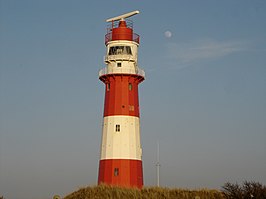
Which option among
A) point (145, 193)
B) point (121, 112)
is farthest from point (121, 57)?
point (145, 193)

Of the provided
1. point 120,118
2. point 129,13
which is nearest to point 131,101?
point 120,118

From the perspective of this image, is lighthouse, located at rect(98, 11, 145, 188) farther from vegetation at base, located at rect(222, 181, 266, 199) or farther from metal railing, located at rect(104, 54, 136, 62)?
vegetation at base, located at rect(222, 181, 266, 199)

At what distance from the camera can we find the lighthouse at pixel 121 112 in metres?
38.9

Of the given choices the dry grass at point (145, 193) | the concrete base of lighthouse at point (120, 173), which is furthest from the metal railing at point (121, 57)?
the dry grass at point (145, 193)

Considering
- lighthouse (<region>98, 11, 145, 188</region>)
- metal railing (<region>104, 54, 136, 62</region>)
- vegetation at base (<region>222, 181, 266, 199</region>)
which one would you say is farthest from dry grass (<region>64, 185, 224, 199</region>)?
metal railing (<region>104, 54, 136, 62</region>)

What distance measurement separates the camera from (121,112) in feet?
130

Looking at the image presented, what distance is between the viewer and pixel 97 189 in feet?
98.0

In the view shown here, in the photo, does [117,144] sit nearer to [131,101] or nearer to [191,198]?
[131,101]

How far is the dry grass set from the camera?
94.1 ft

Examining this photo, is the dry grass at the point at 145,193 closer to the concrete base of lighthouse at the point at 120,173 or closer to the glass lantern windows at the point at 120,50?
the concrete base of lighthouse at the point at 120,173

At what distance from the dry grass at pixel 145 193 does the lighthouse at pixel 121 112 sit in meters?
8.28

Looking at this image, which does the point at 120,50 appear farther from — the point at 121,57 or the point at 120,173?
the point at 120,173

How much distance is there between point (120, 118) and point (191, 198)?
40.5 feet

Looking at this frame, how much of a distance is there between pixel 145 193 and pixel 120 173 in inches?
380
